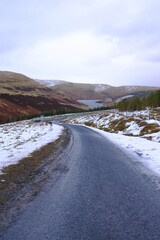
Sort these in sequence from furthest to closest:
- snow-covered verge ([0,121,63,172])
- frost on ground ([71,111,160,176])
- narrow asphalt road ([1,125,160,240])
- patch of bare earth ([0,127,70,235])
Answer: snow-covered verge ([0,121,63,172]), frost on ground ([71,111,160,176]), patch of bare earth ([0,127,70,235]), narrow asphalt road ([1,125,160,240])

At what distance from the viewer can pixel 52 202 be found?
6.37 meters

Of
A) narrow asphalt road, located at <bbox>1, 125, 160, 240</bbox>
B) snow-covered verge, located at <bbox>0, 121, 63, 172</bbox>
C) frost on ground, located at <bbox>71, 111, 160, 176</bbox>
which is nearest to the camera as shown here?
narrow asphalt road, located at <bbox>1, 125, 160, 240</bbox>

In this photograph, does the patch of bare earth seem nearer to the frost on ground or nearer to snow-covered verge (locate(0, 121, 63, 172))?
snow-covered verge (locate(0, 121, 63, 172))

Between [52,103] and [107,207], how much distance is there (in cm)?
19083

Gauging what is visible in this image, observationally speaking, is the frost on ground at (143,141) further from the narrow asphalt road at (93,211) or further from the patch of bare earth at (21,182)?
the patch of bare earth at (21,182)

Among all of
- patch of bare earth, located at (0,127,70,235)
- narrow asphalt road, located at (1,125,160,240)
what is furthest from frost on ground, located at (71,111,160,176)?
patch of bare earth, located at (0,127,70,235)

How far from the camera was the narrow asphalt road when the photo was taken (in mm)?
4613

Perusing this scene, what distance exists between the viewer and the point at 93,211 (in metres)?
5.73

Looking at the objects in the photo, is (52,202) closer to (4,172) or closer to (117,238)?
(117,238)

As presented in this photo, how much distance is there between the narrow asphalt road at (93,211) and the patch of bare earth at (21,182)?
25 centimetres

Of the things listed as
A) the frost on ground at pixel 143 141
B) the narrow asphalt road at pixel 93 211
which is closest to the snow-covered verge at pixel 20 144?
the narrow asphalt road at pixel 93 211

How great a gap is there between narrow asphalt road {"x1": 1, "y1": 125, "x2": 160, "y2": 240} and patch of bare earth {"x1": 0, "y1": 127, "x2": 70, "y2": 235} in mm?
255

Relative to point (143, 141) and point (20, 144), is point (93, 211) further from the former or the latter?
point (143, 141)

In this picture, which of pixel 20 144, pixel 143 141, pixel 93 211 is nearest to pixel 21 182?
pixel 93 211
